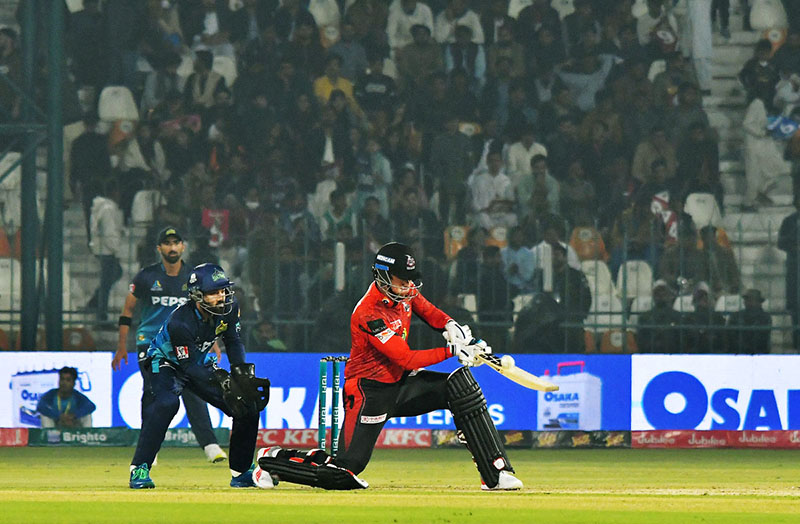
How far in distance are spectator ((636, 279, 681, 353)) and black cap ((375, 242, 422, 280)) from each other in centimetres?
666

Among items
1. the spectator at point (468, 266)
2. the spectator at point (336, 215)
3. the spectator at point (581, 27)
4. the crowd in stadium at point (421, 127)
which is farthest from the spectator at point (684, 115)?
the spectator at point (336, 215)

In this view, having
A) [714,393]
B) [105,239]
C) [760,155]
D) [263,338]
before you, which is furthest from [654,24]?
[105,239]

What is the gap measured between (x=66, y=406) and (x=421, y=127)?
6.40 meters

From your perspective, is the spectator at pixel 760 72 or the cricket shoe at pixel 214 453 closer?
the cricket shoe at pixel 214 453

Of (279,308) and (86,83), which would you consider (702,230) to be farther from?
(86,83)

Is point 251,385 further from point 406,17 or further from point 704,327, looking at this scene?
point 406,17

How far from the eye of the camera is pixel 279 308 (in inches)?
612

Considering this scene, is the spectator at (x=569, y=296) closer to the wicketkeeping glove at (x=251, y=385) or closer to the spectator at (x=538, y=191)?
the spectator at (x=538, y=191)

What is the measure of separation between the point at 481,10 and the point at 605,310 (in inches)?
214

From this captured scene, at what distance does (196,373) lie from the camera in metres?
9.31

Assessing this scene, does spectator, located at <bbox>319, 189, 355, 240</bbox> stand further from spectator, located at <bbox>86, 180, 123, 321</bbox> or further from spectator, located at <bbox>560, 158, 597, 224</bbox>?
spectator, located at <bbox>560, 158, 597, 224</bbox>

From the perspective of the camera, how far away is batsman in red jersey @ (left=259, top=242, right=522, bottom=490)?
28.8 feet

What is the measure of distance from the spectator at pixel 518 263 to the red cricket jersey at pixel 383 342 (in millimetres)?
7051

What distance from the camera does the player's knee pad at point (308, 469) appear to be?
29.1 ft
